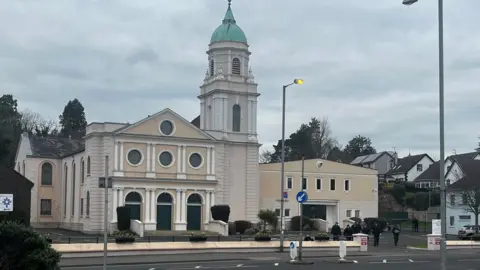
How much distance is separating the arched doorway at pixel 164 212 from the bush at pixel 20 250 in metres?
50.2

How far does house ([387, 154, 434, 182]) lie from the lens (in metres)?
119

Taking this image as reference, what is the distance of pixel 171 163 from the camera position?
68.3 metres

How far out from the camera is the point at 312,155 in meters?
123

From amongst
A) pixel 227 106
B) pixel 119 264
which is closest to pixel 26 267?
pixel 119 264

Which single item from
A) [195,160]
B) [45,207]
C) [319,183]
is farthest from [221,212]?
[45,207]

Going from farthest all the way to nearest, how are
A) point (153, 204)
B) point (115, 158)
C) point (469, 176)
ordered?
point (469, 176), point (153, 204), point (115, 158)

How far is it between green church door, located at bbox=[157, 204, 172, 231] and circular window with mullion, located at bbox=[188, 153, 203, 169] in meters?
4.51

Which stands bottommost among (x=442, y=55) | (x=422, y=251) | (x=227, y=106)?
(x=422, y=251)

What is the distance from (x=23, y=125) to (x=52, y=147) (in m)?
38.6

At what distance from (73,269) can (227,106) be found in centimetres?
4681

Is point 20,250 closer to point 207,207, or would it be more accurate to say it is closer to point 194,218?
point 194,218

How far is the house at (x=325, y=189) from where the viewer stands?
7594 centimetres

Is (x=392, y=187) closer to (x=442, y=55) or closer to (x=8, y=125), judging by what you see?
(x=8, y=125)

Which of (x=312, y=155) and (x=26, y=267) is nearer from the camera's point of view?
(x=26, y=267)
